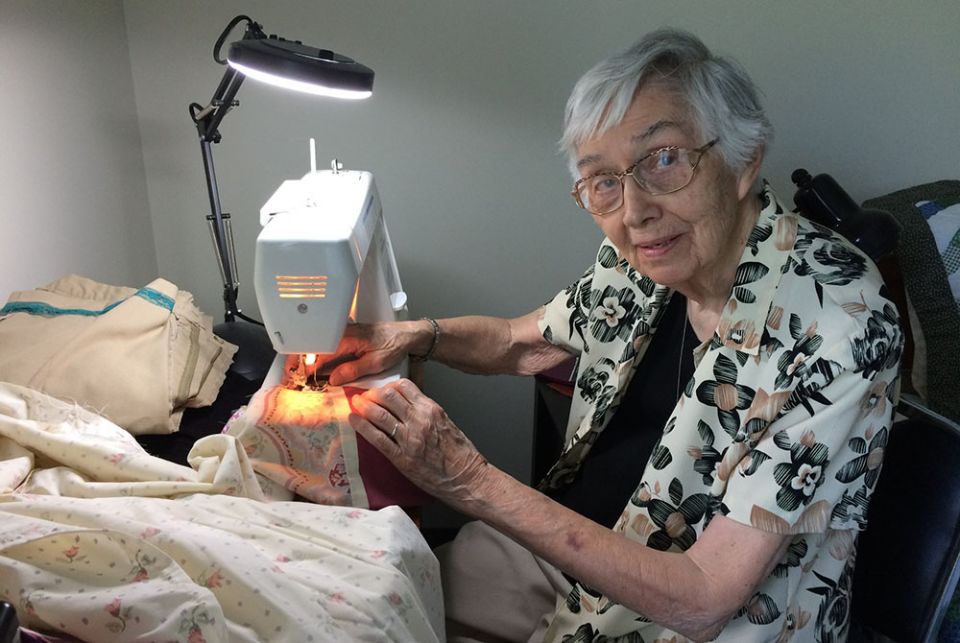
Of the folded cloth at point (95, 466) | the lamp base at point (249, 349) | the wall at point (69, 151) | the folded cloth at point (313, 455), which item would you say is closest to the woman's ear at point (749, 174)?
the folded cloth at point (313, 455)

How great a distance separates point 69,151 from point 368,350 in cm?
87

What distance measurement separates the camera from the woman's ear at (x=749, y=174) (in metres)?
1.19

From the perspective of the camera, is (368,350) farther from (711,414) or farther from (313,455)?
(711,414)

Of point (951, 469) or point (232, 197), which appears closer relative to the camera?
point (951, 469)

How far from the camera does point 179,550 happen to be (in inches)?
33.1

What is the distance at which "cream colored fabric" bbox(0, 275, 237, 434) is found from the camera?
4.33 feet

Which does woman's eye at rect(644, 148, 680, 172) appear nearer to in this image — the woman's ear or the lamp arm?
the woman's ear

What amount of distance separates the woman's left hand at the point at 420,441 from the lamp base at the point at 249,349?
21.0 inches

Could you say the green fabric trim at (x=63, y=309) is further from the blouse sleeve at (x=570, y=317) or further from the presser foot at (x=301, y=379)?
the blouse sleeve at (x=570, y=317)

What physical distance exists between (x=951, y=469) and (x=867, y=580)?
9.7 inches

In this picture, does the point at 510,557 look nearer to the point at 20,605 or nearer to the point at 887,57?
the point at 20,605

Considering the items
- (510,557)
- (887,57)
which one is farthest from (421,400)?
(887,57)

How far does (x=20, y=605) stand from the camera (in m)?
0.76

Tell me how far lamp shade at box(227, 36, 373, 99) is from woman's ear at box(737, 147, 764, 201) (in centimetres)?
61
